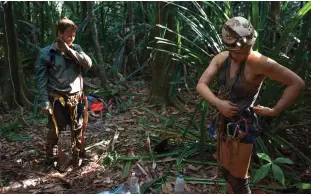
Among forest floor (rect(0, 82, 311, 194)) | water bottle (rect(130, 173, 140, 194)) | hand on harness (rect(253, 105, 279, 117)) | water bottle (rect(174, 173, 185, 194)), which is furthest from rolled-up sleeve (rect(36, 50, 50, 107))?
hand on harness (rect(253, 105, 279, 117))

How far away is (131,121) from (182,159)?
1617mm

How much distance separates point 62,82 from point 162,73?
201cm

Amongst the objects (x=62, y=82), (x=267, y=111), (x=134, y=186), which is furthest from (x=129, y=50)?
(x=267, y=111)

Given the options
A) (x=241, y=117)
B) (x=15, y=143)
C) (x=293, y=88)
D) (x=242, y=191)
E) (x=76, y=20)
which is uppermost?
(x=76, y=20)

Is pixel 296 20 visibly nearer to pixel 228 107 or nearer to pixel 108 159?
pixel 228 107

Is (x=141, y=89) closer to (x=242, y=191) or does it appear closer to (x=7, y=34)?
(x=7, y=34)

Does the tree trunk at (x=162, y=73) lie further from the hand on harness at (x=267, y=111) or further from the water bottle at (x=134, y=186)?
the hand on harness at (x=267, y=111)

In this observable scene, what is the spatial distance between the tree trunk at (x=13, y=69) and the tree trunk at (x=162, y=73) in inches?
85.6

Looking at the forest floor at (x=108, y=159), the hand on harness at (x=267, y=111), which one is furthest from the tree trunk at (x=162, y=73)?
the hand on harness at (x=267, y=111)

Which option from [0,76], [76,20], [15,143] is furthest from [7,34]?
[76,20]

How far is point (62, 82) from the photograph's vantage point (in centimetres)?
364

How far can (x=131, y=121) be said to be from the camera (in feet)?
17.3

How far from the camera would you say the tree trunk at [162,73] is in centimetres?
520

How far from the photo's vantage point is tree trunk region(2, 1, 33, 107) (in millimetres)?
5801
